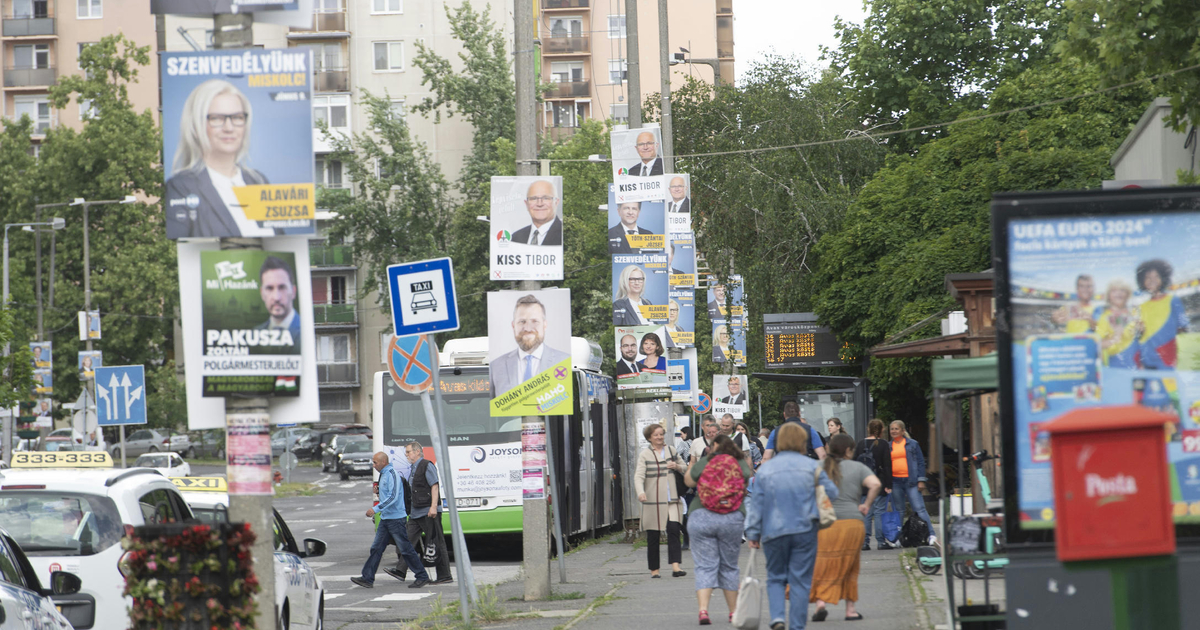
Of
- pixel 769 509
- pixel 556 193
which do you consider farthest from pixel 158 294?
pixel 769 509

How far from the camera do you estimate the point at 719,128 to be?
40.7 m

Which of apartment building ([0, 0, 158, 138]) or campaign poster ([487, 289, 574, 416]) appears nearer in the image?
campaign poster ([487, 289, 574, 416])

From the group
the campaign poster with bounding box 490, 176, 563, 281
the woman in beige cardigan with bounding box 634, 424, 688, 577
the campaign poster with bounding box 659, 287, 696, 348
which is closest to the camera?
the campaign poster with bounding box 490, 176, 563, 281

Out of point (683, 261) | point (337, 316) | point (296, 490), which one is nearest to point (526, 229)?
point (683, 261)

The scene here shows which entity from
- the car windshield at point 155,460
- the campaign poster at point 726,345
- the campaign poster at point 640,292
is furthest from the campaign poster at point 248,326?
the car windshield at point 155,460

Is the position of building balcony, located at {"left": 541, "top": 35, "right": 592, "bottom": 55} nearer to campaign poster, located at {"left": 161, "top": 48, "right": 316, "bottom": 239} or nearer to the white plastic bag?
the white plastic bag

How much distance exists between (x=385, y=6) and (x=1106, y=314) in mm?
68038

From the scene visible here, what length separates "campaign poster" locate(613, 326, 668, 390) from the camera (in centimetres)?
2333

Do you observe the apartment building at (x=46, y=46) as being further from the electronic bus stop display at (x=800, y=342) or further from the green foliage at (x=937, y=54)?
the electronic bus stop display at (x=800, y=342)

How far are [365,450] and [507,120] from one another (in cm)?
1663

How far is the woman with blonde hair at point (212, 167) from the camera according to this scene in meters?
7.14

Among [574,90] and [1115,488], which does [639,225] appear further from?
[574,90]

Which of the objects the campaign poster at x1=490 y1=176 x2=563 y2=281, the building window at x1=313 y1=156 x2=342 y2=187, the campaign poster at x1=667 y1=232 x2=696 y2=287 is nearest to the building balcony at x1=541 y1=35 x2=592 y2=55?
the building window at x1=313 y1=156 x2=342 y2=187

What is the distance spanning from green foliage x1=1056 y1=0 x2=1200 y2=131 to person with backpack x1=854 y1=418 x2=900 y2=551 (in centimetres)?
646
